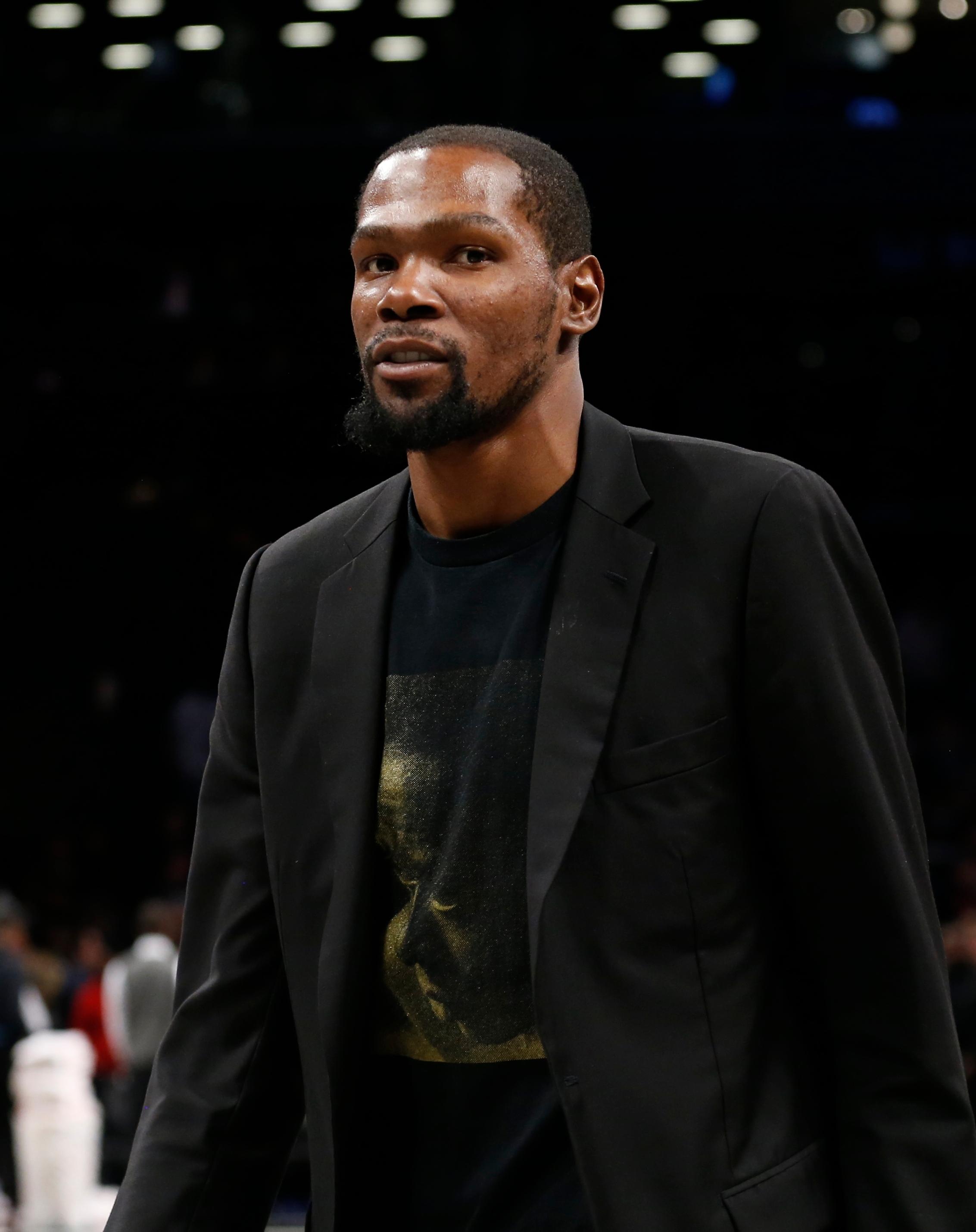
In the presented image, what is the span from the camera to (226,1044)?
1666mm

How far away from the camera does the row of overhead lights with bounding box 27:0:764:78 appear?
9492mm

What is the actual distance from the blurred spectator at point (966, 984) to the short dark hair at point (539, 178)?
463 centimetres

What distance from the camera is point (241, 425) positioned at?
8938mm

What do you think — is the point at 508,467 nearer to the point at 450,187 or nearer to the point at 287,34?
the point at 450,187

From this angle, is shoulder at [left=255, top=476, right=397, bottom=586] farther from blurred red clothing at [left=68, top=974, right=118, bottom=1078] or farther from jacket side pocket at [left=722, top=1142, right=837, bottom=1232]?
blurred red clothing at [left=68, top=974, right=118, bottom=1078]

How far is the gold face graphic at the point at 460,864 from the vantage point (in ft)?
4.89

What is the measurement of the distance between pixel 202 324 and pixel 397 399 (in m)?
8.23

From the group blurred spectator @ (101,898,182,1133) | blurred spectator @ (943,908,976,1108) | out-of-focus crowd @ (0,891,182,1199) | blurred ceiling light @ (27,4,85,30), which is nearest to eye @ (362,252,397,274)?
blurred spectator @ (943,908,976,1108)

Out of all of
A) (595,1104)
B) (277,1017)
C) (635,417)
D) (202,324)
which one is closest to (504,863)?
(595,1104)

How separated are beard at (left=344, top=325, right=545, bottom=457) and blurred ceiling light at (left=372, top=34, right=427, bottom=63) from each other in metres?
8.45

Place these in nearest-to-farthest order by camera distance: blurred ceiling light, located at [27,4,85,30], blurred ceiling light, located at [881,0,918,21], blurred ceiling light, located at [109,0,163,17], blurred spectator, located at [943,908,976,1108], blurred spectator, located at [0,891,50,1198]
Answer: blurred spectator, located at [943,908,976,1108], blurred spectator, located at [0,891,50,1198], blurred ceiling light, located at [881,0,918,21], blurred ceiling light, located at [27,4,85,30], blurred ceiling light, located at [109,0,163,17]

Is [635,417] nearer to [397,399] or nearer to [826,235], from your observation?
[826,235]

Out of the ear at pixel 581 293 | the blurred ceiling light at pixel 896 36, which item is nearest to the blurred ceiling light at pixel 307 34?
the blurred ceiling light at pixel 896 36

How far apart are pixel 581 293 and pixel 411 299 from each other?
0.18m
